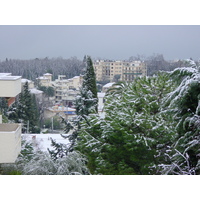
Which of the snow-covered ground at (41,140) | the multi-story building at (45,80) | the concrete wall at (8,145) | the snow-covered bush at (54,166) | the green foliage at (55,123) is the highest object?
the multi-story building at (45,80)

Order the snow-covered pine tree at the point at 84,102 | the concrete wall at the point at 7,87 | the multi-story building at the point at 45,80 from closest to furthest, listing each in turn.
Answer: the concrete wall at the point at 7,87 → the snow-covered pine tree at the point at 84,102 → the multi-story building at the point at 45,80

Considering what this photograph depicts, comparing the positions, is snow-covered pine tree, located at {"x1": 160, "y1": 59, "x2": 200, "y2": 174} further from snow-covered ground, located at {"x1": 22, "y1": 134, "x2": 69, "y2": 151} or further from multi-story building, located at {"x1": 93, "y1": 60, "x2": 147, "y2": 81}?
multi-story building, located at {"x1": 93, "y1": 60, "x2": 147, "y2": 81}

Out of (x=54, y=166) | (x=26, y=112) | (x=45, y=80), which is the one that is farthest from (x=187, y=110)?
(x=45, y=80)

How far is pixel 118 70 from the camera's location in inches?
478

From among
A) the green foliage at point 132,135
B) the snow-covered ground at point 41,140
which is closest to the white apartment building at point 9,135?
the green foliage at point 132,135

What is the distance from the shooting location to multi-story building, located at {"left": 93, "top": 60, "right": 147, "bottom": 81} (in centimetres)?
1181

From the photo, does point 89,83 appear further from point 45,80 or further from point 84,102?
point 45,80

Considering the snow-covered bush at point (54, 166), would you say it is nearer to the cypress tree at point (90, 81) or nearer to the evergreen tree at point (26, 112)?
the cypress tree at point (90, 81)

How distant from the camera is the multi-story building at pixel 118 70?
11.8m

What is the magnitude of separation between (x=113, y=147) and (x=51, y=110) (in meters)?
5.33

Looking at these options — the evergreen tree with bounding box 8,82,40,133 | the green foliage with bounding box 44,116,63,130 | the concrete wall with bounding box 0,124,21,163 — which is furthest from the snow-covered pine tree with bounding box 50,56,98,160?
the concrete wall with bounding box 0,124,21,163
